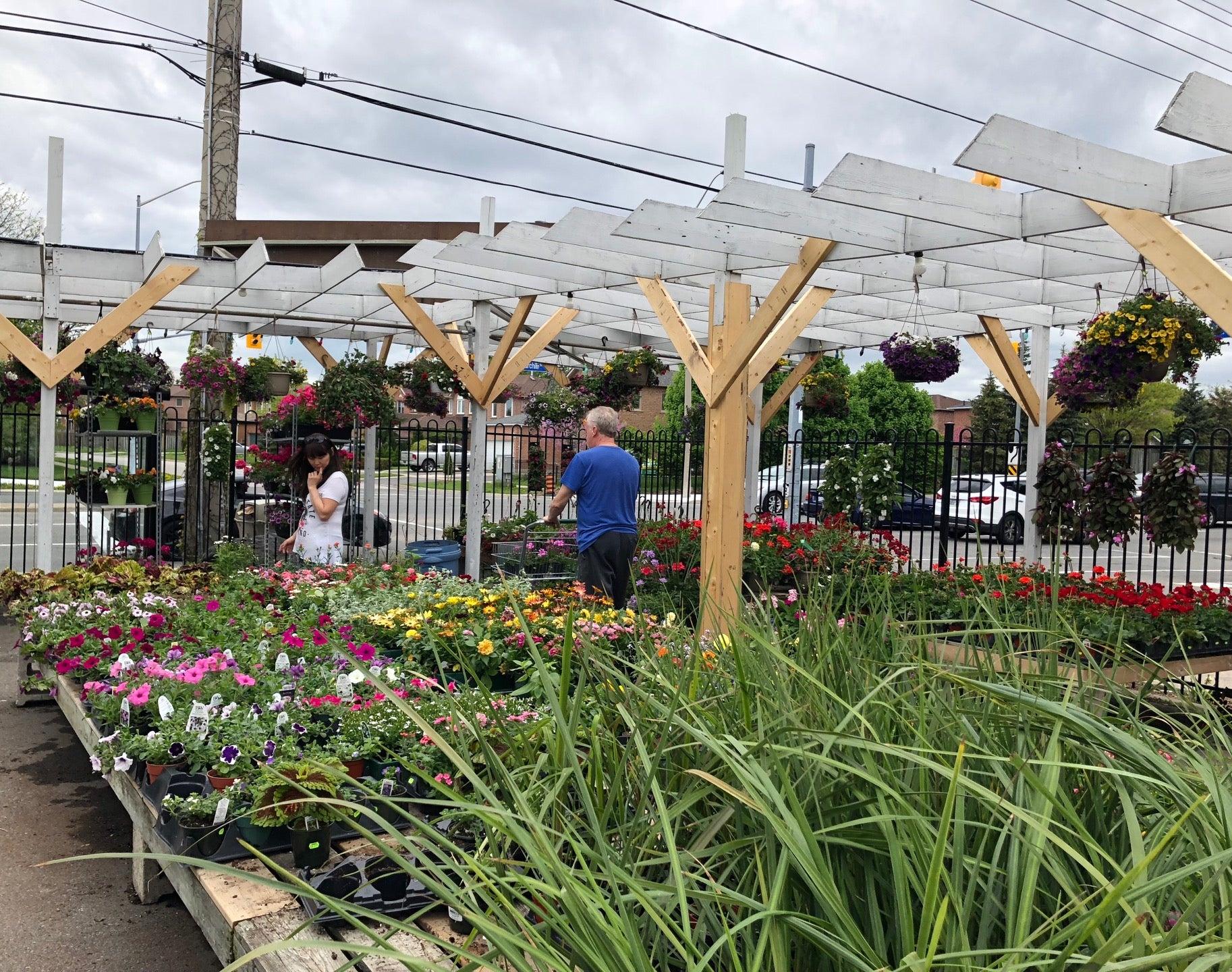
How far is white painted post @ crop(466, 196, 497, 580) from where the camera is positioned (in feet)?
28.9

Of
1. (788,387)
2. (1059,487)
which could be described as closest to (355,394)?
(788,387)

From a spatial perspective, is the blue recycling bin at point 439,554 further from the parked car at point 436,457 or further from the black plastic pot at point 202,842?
the black plastic pot at point 202,842

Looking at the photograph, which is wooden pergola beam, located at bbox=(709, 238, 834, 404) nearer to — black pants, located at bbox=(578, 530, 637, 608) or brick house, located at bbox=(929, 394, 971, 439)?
black pants, located at bbox=(578, 530, 637, 608)

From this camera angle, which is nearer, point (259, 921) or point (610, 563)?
point (259, 921)

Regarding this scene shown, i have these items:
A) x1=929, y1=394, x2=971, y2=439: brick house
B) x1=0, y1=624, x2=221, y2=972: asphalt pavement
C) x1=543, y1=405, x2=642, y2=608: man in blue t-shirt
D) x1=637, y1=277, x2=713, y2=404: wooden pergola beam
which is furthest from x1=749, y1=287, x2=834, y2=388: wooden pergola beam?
x1=929, y1=394, x2=971, y2=439: brick house

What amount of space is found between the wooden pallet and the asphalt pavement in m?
0.32

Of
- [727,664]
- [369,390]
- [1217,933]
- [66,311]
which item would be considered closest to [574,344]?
[369,390]

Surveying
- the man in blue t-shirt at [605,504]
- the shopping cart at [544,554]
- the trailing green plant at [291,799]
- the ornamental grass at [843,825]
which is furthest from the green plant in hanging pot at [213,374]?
the ornamental grass at [843,825]

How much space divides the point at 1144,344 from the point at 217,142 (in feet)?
27.2

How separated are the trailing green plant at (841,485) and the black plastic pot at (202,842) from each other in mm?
6701

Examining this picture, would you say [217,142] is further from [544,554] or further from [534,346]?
[544,554]

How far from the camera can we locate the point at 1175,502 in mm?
6293

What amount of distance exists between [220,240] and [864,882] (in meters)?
10.2

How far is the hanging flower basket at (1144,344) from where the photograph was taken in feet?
16.9
